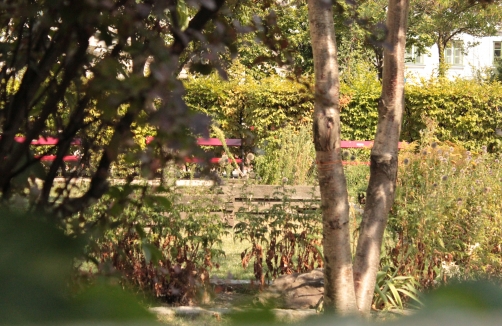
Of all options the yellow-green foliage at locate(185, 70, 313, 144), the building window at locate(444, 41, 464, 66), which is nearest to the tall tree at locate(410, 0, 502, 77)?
the building window at locate(444, 41, 464, 66)

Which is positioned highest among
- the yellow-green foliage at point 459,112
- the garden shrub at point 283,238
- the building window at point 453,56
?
the building window at point 453,56

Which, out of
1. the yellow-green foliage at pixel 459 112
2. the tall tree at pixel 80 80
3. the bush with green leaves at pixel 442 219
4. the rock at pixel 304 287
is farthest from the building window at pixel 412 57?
the tall tree at pixel 80 80

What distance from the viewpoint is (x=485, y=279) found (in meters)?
0.44

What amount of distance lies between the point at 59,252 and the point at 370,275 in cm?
409

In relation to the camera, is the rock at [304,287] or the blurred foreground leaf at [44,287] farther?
the rock at [304,287]

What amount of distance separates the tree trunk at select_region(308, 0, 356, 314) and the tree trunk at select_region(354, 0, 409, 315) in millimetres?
405

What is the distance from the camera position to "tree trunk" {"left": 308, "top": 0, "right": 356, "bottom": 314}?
12.8 feet

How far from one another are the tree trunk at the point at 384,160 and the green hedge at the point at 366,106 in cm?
1034

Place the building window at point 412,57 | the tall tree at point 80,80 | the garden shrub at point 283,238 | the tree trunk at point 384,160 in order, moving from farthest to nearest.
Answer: the building window at point 412,57 < the garden shrub at point 283,238 < the tree trunk at point 384,160 < the tall tree at point 80,80

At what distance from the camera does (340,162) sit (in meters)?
3.99

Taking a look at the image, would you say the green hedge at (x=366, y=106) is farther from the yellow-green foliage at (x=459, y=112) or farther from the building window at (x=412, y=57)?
the building window at (x=412, y=57)

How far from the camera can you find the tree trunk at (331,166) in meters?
3.90

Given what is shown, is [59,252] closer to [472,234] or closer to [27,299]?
[27,299]

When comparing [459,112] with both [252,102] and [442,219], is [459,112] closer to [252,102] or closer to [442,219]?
[252,102]
